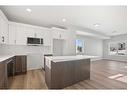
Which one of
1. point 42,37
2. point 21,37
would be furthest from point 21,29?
point 42,37

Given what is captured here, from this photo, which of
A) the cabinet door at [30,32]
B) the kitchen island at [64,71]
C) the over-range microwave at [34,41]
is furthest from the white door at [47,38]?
the kitchen island at [64,71]

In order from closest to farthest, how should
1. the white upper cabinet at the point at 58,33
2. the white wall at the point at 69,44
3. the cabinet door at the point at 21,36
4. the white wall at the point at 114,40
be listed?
the cabinet door at the point at 21,36 → the white upper cabinet at the point at 58,33 → the white wall at the point at 69,44 → the white wall at the point at 114,40

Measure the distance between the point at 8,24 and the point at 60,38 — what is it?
243 centimetres

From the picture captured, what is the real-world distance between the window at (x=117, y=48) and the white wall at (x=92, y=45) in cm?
96

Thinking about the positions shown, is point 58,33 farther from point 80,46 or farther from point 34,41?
point 80,46

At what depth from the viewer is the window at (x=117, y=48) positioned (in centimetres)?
872

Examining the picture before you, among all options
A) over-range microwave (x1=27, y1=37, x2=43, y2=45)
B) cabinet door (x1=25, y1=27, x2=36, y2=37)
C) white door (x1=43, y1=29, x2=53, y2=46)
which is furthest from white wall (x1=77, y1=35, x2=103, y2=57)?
cabinet door (x1=25, y1=27, x2=36, y2=37)

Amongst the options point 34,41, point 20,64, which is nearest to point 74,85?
point 20,64

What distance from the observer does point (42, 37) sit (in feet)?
16.8

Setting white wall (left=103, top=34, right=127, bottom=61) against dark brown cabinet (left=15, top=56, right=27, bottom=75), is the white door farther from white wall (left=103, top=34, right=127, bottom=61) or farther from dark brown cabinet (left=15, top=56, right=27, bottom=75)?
white wall (left=103, top=34, right=127, bottom=61)

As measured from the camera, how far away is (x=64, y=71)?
8.86 ft

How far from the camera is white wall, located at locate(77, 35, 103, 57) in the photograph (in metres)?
8.67

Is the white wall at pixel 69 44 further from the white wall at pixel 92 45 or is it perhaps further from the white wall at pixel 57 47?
the white wall at pixel 92 45
